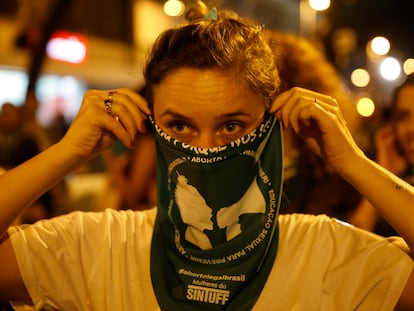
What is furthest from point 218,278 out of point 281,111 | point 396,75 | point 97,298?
point 396,75

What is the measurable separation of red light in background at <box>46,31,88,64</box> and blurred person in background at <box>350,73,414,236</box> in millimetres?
9566

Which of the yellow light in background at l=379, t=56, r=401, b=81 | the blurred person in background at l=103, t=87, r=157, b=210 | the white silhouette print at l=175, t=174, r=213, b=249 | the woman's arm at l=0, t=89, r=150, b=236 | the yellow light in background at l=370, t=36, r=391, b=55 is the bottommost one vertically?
the blurred person in background at l=103, t=87, r=157, b=210

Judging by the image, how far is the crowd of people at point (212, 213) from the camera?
1708 mm

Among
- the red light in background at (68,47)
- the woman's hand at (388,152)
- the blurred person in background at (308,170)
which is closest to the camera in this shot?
the blurred person in background at (308,170)

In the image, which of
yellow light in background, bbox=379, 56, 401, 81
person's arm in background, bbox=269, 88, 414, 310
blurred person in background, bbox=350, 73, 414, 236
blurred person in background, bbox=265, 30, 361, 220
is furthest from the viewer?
yellow light in background, bbox=379, 56, 401, 81

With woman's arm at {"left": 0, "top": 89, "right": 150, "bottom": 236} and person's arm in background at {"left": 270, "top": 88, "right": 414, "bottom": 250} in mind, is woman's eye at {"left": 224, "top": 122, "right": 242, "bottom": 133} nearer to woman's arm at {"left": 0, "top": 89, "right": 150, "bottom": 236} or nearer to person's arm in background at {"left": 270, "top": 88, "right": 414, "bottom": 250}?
person's arm in background at {"left": 270, "top": 88, "right": 414, "bottom": 250}

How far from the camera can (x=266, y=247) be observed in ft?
5.73

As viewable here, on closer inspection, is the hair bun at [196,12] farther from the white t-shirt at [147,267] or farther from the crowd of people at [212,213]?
the white t-shirt at [147,267]

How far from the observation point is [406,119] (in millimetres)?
3014

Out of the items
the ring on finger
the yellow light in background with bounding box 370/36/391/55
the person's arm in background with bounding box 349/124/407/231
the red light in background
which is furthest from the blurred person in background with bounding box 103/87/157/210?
the red light in background

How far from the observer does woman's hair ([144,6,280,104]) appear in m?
1.73

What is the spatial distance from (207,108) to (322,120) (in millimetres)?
370

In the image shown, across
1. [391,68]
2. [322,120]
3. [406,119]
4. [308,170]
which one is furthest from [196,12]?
[391,68]

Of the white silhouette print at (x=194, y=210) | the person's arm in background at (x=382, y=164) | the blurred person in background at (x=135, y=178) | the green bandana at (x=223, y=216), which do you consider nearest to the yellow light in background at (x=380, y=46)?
the person's arm in background at (x=382, y=164)
